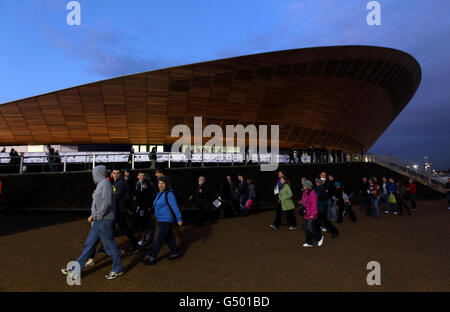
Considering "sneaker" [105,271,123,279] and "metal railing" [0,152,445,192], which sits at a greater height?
"metal railing" [0,152,445,192]

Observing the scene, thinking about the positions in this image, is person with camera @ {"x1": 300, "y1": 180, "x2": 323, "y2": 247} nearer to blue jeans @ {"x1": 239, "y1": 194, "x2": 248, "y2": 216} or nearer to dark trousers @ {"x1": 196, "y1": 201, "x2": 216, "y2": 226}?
dark trousers @ {"x1": 196, "y1": 201, "x2": 216, "y2": 226}

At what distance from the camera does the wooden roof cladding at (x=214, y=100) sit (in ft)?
73.7

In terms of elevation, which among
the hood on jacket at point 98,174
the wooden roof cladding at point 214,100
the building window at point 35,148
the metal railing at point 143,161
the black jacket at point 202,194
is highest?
the wooden roof cladding at point 214,100

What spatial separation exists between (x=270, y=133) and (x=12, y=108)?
23704 mm

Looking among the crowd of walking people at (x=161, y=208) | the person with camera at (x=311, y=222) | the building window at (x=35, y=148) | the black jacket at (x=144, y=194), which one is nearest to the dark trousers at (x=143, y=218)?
the crowd of walking people at (x=161, y=208)

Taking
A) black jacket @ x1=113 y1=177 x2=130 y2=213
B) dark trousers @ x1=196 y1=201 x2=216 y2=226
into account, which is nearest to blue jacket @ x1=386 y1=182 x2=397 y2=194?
dark trousers @ x1=196 y1=201 x2=216 y2=226

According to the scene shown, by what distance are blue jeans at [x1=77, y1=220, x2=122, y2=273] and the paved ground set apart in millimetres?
256

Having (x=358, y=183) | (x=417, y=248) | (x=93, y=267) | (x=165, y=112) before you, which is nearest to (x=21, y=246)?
(x=93, y=267)

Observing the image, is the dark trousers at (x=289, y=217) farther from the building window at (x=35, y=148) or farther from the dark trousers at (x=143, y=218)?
the building window at (x=35, y=148)

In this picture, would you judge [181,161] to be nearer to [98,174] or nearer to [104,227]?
[98,174]

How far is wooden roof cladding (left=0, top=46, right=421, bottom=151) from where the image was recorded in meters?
22.5

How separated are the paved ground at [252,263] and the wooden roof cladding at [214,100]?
17592mm

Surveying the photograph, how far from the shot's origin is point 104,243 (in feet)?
12.9

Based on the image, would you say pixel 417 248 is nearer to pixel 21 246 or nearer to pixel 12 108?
pixel 21 246
